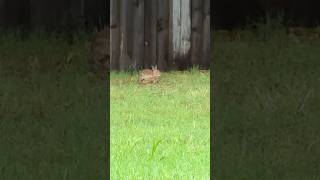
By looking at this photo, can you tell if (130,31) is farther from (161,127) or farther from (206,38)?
(161,127)

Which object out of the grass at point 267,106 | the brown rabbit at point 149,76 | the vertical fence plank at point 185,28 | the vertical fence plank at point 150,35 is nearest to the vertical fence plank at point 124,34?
the vertical fence plank at point 150,35

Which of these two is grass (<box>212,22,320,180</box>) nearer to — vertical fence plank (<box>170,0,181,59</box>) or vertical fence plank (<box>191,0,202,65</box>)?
vertical fence plank (<box>191,0,202,65</box>)

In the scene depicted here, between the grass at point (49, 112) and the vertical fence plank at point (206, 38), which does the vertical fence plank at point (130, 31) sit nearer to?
the grass at point (49, 112)

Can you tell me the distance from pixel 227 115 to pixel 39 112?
1.27 meters

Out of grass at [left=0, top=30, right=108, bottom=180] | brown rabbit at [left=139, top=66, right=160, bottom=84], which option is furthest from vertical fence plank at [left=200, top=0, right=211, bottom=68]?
grass at [left=0, top=30, right=108, bottom=180]

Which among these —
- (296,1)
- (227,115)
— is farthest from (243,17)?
(227,115)

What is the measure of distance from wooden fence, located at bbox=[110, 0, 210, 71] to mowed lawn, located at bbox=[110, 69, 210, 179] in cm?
32

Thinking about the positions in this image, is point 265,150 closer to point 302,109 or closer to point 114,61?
point 302,109

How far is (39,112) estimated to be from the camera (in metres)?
5.05

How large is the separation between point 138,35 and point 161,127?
2.50 meters

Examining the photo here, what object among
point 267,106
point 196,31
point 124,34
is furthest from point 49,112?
point 196,31

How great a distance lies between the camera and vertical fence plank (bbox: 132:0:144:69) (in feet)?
23.3

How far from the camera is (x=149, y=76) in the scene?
6.55 metres

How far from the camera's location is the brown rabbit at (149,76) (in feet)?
21.1
